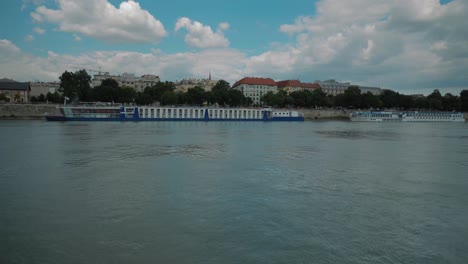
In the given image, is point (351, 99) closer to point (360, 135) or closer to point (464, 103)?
point (464, 103)

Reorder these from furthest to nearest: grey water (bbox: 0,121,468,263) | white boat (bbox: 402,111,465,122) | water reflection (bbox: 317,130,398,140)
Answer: white boat (bbox: 402,111,465,122) < water reflection (bbox: 317,130,398,140) < grey water (bbox: 0,121,468,263)

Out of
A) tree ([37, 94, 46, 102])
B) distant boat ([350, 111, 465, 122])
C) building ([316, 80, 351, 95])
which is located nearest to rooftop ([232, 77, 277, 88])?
building ([316, 80, 351, 95])

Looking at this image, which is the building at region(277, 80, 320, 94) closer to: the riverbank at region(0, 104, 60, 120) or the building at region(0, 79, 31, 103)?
the building at region(0, 79, 31, 103)

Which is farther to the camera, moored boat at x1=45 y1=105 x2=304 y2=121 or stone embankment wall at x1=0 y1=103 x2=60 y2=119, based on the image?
stone embankment wall at x1=0 y1=103 x2=60 y2=119

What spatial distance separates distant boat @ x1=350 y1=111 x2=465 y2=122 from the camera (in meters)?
82.9

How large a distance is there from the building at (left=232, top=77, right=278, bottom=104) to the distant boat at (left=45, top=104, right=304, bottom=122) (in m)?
54.9

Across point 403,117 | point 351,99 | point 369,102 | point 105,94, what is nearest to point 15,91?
point 105,94

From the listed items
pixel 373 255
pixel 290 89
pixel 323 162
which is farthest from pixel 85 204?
pixel 290 89

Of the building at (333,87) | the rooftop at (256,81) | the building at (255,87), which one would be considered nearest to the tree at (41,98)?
the building at (255,87)

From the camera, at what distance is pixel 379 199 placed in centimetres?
922

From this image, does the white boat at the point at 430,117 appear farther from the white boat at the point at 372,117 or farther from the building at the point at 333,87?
the building at the point at 333,87

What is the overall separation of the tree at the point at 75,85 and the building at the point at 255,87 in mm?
61084

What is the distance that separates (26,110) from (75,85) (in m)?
13.5

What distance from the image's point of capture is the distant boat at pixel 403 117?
3263 inches
